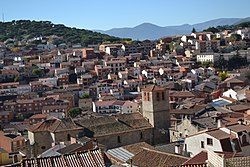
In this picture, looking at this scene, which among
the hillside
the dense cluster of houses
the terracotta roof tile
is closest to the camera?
the terracotta roof tile

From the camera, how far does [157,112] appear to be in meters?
30.7

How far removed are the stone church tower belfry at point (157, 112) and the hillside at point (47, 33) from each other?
9977cm

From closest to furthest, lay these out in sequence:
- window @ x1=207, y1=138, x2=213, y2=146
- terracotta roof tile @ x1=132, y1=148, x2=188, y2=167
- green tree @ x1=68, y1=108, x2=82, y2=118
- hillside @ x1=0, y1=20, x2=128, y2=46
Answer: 1. terracotta roof tile @ x1=132, y1=148, x2=188, y2=167
2. window @ x1=207, y1=138, x2=213, y2=146
3. green tree @ x1=68, y1=108, x2=82, y2=118
4. hillside @ x1=0, y1=20, x2=128, y2=46

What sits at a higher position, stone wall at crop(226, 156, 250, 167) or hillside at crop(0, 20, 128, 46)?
hillside at crop(0, 20, 128, 46)

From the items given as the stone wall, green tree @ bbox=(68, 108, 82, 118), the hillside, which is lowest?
green tree @ bbox=(68, 108, 82, 118)

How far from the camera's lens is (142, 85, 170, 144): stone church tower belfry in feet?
100

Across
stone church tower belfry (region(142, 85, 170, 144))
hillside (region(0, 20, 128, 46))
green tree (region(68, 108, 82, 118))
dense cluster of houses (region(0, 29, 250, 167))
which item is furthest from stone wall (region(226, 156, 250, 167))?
hillside (region(0, 20, 128, 46))

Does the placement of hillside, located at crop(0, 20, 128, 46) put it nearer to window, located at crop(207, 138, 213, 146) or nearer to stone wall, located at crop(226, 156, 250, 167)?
window, located at crop(207, 138, 213, 146)

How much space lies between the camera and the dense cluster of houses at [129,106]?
62.3 ft

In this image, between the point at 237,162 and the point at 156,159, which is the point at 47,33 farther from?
the point at 237,162

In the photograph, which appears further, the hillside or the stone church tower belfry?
the hillside

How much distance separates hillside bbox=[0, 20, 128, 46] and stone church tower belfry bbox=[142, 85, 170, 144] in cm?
9977

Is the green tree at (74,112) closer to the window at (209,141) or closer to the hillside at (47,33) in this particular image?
the window at (209,141)

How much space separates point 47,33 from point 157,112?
400 feet
